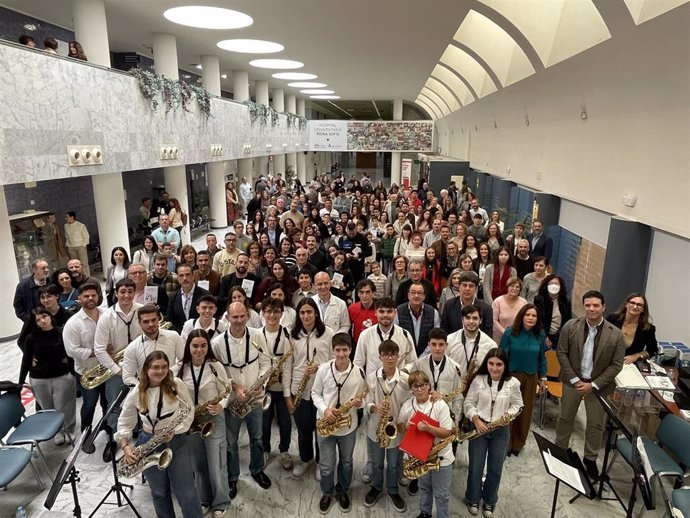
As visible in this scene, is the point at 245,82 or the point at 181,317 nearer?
the point at 181,317

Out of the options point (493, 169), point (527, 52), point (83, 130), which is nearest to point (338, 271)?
point (83, 130)

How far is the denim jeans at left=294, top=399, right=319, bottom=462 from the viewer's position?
5.16 m

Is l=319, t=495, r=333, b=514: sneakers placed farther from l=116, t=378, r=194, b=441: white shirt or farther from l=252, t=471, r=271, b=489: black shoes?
l=116, t=378, r=194, b=441: white shirt

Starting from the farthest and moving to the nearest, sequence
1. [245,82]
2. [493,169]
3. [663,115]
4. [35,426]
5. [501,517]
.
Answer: [245,82], [493,169], [663,115], [35,426], [501,517]

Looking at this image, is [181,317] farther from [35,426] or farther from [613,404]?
[613,404]

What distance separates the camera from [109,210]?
11414 mm

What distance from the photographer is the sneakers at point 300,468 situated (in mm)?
5328

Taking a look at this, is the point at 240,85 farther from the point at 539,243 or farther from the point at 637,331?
the point at 637,331

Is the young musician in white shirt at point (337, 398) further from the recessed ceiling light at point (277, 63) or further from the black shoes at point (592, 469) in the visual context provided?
the recessed ceiling light at point (277, 63)

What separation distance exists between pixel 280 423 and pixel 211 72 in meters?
15.3

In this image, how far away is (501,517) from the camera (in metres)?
4.75

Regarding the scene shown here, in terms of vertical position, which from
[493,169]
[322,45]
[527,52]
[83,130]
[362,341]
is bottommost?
[362,341]

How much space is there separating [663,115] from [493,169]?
39.1ft

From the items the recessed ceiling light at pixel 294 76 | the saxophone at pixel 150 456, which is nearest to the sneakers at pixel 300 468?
the saxophone at pixel 150 456
